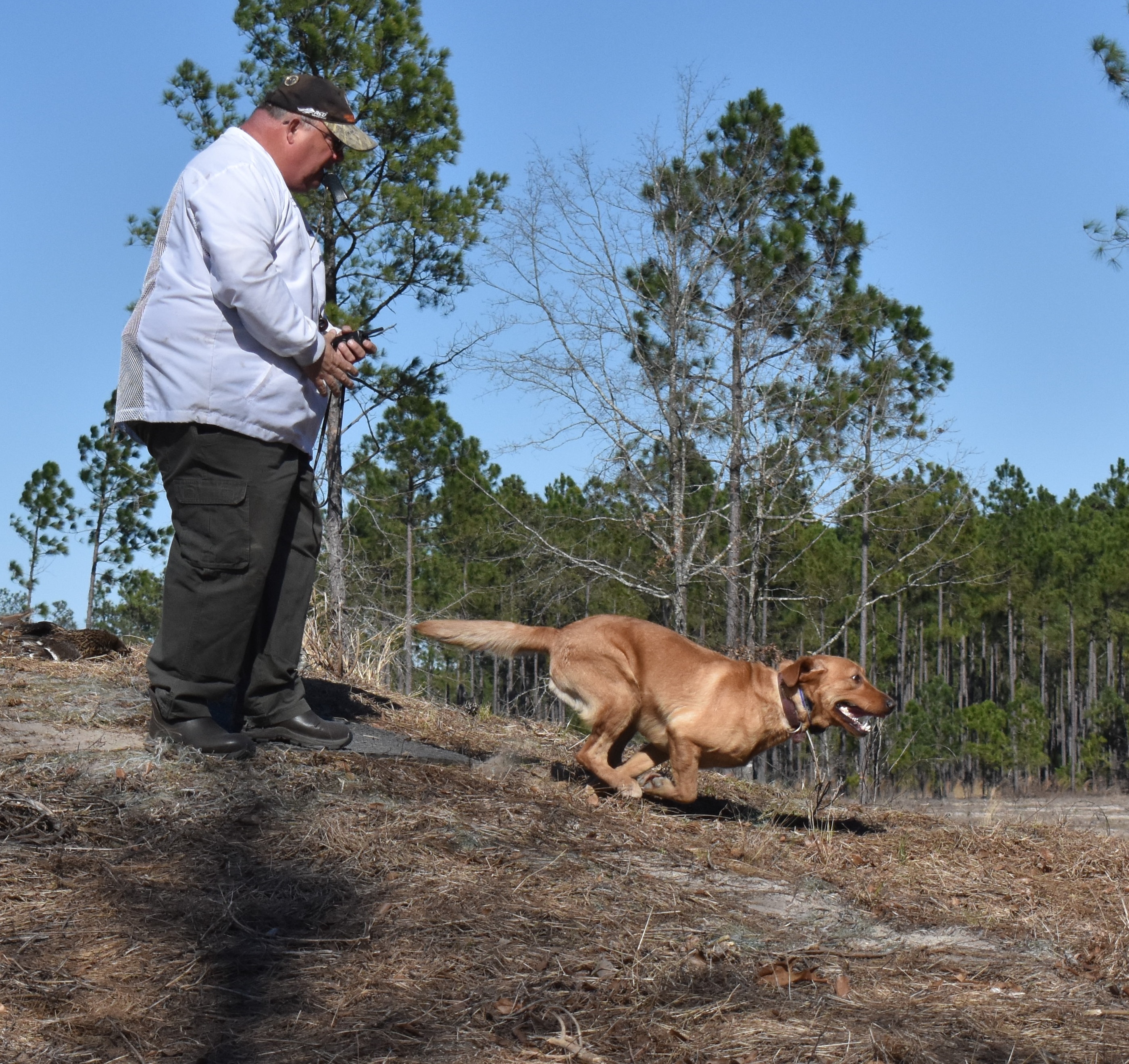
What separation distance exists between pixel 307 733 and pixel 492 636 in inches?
42.6

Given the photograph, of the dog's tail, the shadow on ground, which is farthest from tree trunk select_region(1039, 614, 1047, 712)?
the dog's tail

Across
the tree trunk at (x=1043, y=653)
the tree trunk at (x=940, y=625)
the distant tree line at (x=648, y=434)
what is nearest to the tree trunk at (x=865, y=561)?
the distant tree line at (x=648, y=434)

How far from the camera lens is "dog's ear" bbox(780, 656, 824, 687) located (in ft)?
17.4

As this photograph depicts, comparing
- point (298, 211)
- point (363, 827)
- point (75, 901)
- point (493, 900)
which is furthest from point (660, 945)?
point (298, 211)

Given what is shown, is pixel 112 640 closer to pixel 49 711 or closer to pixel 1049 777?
pixel 49 711

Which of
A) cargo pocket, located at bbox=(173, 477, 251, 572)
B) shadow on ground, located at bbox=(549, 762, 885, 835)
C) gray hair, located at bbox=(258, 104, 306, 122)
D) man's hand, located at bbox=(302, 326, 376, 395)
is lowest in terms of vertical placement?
shadow on ground, located at bbox=(549, 762, 885, 835)

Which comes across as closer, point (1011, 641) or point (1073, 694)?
point (1073, 694)

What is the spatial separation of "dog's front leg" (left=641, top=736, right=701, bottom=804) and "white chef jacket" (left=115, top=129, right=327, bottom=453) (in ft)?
7.83

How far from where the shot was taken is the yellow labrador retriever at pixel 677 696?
5.26m

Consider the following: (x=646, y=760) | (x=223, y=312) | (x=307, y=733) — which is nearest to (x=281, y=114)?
(x=223, y=312)

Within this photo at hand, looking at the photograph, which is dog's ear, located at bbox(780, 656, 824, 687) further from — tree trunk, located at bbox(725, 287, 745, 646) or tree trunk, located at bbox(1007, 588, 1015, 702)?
tree trunk, located at bbox(1007, 588, 1015, 702)

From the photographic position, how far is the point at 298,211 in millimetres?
4242

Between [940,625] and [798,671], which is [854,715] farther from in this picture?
[940,625]

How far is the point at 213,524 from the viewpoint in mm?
3949
